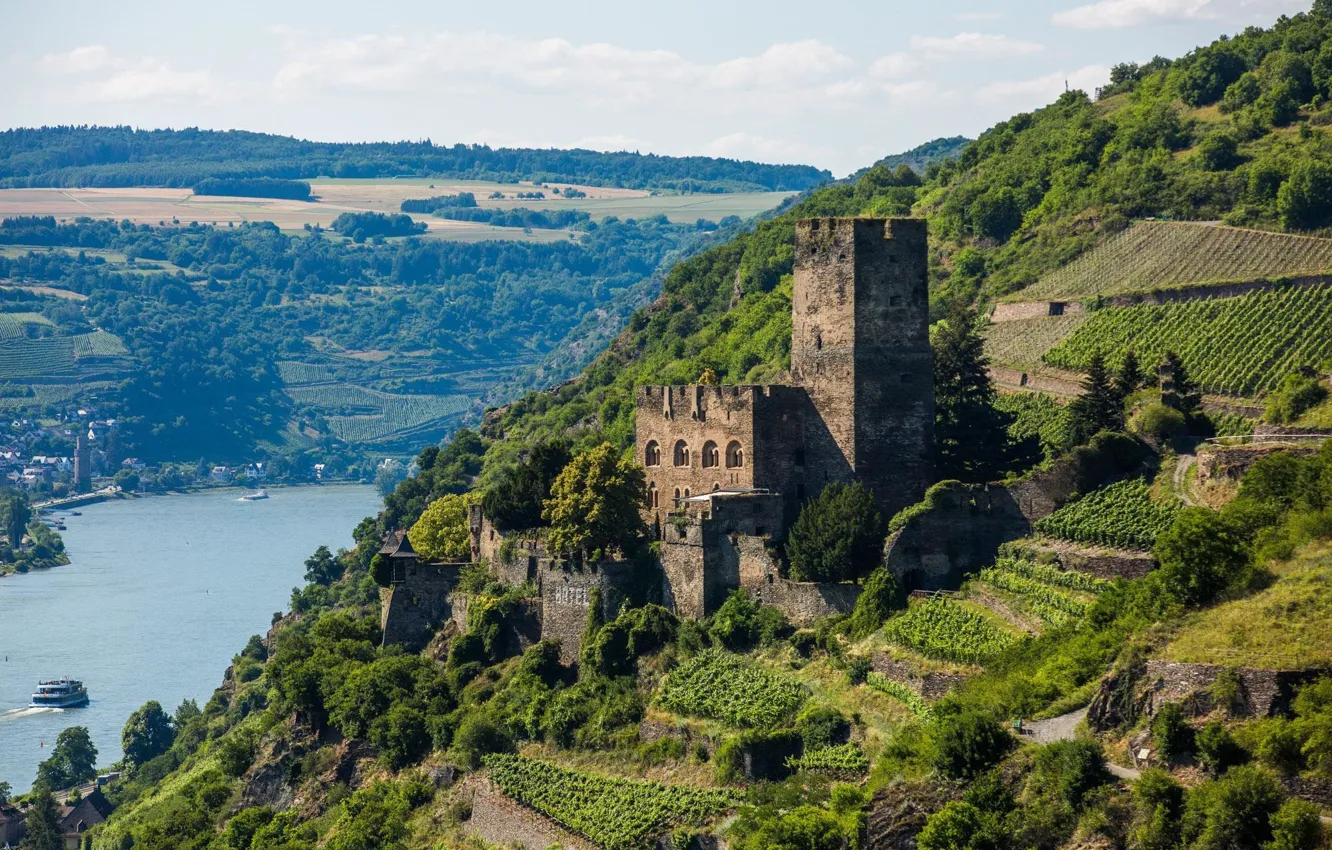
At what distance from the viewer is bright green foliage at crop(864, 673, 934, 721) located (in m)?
45.3

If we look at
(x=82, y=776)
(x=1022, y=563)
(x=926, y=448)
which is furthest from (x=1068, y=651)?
(x=82, y=776)

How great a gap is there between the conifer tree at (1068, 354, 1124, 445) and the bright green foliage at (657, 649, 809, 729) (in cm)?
930

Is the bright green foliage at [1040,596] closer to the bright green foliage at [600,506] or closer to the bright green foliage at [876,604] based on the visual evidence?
the bright green foliage at [876,604]

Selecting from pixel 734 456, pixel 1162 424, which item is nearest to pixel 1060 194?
pixel 734 456

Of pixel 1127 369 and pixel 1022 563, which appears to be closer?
pixel 1022 563

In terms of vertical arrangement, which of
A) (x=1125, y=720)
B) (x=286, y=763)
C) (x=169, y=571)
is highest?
(x=1125, y=720)

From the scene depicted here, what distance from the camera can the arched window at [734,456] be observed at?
56000 mm

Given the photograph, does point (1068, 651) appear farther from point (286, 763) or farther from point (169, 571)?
point (169, 571)

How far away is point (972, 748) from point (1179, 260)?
4001cm

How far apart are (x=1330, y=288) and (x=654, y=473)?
21032 mm

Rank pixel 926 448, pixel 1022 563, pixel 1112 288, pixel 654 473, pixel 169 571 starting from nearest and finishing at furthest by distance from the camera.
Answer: pixel 1022 563
pixel 926 448
pixel 654 473
pixel 1112 288
pixel 169 571

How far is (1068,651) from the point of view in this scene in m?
42.7

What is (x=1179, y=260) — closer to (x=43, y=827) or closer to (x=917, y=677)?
(x=917, y=677)

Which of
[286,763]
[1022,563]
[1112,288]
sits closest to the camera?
[1022,563]
